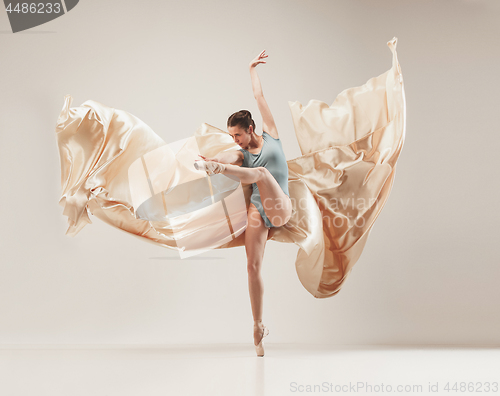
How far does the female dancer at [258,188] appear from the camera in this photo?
90.2 inches

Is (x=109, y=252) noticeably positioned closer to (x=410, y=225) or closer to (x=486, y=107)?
(x=410, y=225)

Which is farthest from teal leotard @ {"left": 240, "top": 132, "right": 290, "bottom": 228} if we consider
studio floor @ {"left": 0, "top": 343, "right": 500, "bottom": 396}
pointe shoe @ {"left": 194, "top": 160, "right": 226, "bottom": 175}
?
studio floor @ {"left": 0, "top": 343, "right": 500, "bottom": 396}

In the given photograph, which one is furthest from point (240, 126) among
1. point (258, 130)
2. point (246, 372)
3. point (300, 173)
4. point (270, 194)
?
point (258, 130)

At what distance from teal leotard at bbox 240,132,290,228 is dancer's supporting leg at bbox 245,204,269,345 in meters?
0.04

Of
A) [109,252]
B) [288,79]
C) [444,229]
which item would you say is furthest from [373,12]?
[109,252]

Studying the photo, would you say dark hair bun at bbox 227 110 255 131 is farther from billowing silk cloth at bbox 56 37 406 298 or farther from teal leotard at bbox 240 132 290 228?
billowing silk cloth at bbox 56 37 406 298

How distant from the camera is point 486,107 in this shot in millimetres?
3426

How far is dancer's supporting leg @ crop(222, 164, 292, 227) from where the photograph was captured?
212 centimetres

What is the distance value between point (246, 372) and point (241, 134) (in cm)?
107

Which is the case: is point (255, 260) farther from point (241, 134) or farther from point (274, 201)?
point (241, 134)

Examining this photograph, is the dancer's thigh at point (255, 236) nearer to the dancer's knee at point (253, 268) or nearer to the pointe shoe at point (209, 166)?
the dancer's knee at point (253, 268)

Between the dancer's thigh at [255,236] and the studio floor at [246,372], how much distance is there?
0.48 metres

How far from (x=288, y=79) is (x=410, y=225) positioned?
1.36 meters

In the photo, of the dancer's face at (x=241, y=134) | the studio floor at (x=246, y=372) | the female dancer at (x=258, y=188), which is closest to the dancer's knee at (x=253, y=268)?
the female dancer at (x=258, y=188)
